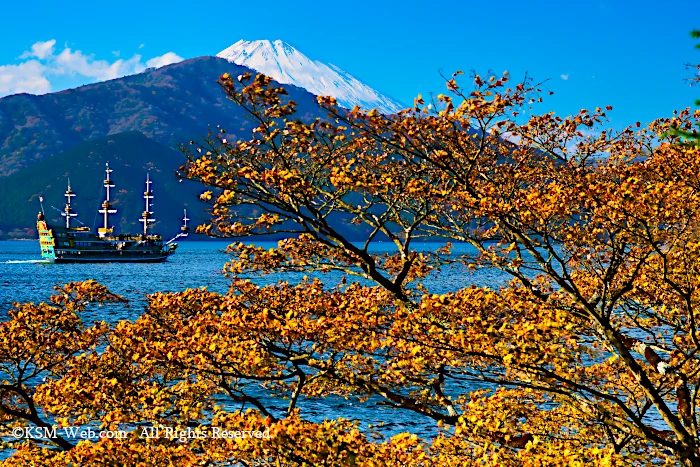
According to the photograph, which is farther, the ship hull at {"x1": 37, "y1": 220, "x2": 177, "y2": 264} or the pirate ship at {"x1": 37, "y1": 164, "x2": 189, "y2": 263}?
the ship hull at {"x1": 37, "y1": 220, "x2": 177, "y2": 264}

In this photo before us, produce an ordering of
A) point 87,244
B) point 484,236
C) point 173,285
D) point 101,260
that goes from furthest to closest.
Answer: point 101,260 < point 87,244 < point 173,285 < point 484,236

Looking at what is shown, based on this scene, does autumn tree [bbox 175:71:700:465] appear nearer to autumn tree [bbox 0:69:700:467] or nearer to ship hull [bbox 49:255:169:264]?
autumn tree [bbox 0:69:700:467]

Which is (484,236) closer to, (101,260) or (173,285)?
(173,285)

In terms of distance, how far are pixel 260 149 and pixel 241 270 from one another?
2733 mm

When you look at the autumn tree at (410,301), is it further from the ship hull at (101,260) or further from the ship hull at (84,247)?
the ship hull at (101,260)

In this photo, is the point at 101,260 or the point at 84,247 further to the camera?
the point at 101,260

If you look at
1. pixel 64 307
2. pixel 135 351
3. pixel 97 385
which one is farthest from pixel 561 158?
pixel 64 307

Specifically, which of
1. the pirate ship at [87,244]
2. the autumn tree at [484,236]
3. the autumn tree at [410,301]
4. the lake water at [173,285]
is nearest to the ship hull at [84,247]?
the pirate ship at [87,244]

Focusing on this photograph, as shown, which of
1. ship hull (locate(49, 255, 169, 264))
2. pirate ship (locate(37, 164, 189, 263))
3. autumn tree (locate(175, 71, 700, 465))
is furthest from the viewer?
ship hull (locate(49, 255, 169, 264))

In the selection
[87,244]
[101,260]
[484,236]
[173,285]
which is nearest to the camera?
[484,236]

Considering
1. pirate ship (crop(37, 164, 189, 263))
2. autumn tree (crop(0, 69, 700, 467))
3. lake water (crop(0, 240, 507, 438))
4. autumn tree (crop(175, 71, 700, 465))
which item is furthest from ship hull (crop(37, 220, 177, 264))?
autumn tree (crop(175, 71, 700, 465))

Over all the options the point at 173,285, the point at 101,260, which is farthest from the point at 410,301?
the point at 101,260

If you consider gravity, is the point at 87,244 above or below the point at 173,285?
above

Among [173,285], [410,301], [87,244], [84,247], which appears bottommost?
[410,301]
